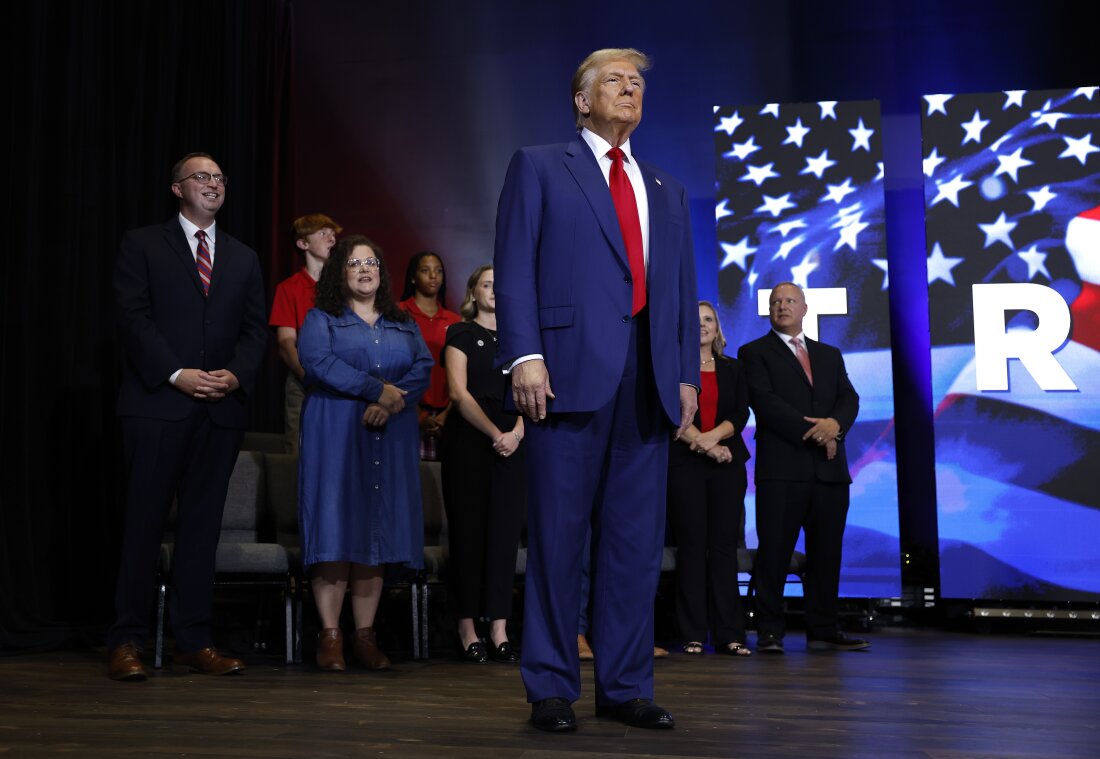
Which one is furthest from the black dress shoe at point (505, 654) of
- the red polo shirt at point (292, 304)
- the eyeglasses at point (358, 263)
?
the red polo shirt at point (292, 304)

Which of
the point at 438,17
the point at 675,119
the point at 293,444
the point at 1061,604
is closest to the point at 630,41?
the point at 675,119

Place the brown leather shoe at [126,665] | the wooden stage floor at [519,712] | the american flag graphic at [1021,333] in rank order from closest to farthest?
the wooden stage floor at [519,712] < the brown leather shoe at [126,665] < the american flag graphic at [1021,333]

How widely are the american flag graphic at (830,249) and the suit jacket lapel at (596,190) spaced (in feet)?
11.5

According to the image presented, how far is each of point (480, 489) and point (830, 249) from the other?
273cm

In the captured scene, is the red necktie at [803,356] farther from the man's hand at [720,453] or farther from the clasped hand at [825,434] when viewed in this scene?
the man's hand at [720,453]

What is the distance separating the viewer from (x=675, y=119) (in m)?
7.02

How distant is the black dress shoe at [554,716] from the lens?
7.77 feet

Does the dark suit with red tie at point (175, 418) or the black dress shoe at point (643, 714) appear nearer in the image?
the black dress shoe at point (643, 714)

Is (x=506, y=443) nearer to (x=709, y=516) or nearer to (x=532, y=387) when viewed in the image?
(x=709, y=516)

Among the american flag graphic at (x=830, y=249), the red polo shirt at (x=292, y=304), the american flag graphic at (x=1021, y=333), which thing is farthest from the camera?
the american flag graphic at (x=830, y=249)

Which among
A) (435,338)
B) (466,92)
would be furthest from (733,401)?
(466,92)

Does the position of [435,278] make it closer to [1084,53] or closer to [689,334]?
[689,334]

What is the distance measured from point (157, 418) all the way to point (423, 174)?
3.88 m

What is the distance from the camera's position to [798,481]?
185 inches
